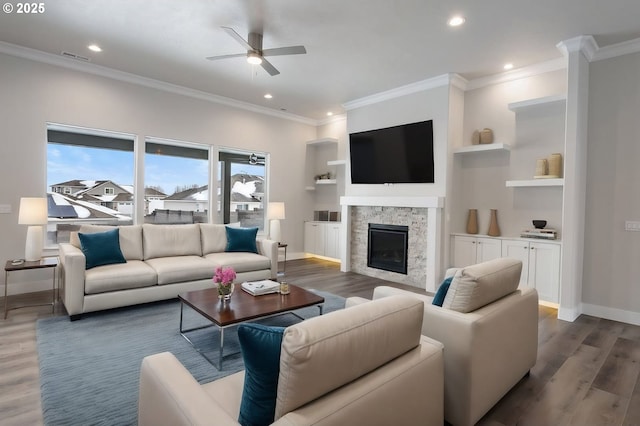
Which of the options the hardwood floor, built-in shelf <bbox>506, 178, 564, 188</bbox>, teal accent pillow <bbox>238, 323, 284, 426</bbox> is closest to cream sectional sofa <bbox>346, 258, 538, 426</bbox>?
the hardwood floor

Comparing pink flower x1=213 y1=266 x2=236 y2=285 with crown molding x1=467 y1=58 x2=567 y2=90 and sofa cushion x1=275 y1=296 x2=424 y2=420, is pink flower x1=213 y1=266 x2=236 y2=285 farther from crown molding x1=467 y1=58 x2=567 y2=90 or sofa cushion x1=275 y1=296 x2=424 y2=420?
crown molding x1=467 y1=58 x2=567 y2=90

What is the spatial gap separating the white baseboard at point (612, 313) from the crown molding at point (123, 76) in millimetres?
6064

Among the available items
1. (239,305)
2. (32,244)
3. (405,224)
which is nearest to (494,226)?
(405,224)

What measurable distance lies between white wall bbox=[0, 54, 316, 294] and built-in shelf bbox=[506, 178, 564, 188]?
4.57m

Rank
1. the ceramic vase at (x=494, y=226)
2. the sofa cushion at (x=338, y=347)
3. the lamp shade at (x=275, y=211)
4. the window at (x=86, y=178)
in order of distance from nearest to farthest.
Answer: the sofa cushion at (x=338, y=347) < the window at (x=86, y=178) < the ceramic vase at (x=494, y=226) < the lamp shade at (x=275, y=211)

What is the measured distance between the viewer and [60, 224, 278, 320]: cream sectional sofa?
365cm

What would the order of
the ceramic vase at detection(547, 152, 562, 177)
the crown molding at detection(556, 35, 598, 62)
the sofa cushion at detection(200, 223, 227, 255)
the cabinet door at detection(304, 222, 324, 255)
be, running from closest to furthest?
the crown molding at detection(556, 35, 598, 62)
the ceramic vase at detection(547, 152, 562, 177)
the sofa cushion at detection(200, 223, 227, 255)
the cabinet door at detection(304, 222, 324, 255)

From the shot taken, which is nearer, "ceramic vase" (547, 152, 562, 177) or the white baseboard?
the white baseboard

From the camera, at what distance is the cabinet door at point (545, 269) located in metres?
4.22

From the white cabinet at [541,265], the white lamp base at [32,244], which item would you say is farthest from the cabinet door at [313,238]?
the white lamp base at [32,244]

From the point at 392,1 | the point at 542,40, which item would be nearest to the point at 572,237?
the point at 542,40

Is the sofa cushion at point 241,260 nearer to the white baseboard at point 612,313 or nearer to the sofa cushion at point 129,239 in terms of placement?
the sofa cushion at point 129,239

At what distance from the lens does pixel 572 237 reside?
3.96 m

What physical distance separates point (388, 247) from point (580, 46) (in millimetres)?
3690
